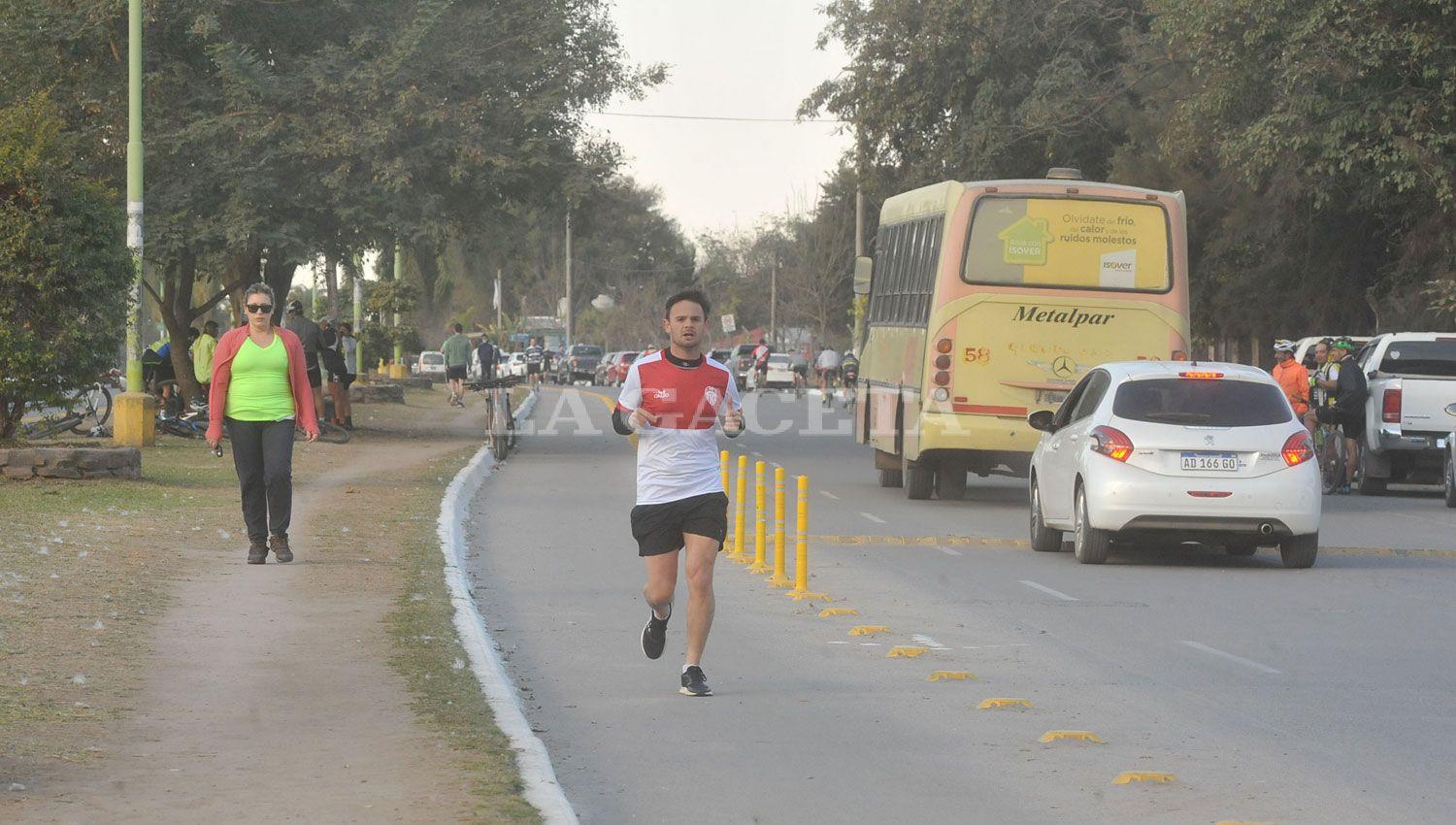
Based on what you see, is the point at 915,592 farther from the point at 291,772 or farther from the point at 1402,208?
the point at 1402,208

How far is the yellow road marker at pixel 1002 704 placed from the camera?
9.41m

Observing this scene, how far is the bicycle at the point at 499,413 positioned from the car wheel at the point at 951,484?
7.69 m

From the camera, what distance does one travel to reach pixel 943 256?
21453 millimetres

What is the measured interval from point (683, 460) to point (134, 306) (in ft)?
52.5

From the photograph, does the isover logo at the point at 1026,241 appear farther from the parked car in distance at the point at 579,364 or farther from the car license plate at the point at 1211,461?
the parked car in distance at the point at 579,364

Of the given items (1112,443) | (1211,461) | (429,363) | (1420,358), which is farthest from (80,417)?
(429,363)

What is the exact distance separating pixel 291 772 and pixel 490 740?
3.00 ft

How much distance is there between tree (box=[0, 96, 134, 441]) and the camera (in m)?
20.1

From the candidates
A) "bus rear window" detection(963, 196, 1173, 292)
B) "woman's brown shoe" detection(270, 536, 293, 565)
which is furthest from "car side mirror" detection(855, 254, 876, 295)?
"woman's brown shoe" detection(270, 536, 293, 565)

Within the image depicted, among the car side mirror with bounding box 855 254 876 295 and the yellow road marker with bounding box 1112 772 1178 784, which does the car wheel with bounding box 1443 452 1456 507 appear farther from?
the yellow road marker with bounding box 1112 772 1178 784

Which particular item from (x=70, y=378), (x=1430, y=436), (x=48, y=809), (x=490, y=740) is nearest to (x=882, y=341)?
(x=1430, y=436)

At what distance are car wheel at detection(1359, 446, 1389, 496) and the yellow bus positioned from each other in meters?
5.39

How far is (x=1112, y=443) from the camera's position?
1600 centimetres

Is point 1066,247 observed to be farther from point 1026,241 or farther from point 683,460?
point 683,460
